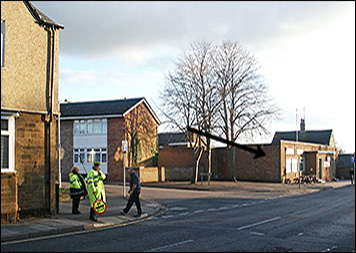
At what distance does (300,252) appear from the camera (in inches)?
367

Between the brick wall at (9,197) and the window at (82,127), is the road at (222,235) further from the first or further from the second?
the window at (82,127)

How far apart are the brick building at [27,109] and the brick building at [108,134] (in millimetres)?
23432

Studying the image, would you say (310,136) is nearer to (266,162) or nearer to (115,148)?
(266,162)

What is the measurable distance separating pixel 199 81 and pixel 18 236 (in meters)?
23.5

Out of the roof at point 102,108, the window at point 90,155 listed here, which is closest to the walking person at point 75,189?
the roof at point 102,108

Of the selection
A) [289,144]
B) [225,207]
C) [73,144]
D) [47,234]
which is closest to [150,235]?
[47,234]

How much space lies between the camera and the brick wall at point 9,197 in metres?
12.9

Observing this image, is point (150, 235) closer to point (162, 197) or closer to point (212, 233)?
point (212, 233)

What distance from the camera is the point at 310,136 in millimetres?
70938

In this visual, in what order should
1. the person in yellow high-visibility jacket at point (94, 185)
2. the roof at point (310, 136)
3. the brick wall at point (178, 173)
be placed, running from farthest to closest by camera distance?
the roof at point (310, 136)
the brick wall at point (178, 173)
the person in yellow high-visibility jacket at point (94, 185)

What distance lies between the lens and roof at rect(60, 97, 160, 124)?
39.6 metres

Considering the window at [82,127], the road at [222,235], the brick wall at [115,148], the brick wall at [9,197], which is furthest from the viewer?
the window at [82,127]

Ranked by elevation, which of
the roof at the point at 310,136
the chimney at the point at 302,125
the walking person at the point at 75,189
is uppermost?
the chimney at the point at 302,125

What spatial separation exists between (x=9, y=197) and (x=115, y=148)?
25.6 meters
